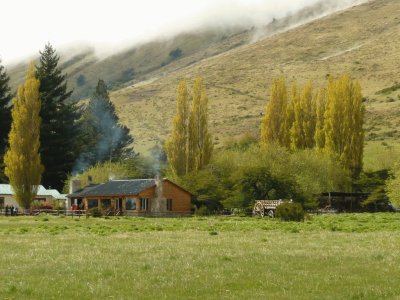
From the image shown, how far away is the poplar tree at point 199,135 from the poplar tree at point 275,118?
834cm

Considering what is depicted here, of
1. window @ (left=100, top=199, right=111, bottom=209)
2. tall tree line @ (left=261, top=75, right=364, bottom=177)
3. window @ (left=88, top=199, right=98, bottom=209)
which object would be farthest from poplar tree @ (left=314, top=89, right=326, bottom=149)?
window @ (left=88, top=199, right=98, bottom=209)

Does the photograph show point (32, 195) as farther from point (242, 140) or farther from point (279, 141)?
point (242, 140)

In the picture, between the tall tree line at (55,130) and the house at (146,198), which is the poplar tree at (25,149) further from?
the tall tree line at (55,130)

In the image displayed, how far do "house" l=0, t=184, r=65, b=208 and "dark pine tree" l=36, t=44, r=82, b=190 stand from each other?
460 cm

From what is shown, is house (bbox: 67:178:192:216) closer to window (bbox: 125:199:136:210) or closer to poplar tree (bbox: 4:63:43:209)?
window (bbox: 125:199:136:210)

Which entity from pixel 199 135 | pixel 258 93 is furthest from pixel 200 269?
pixel 258 93

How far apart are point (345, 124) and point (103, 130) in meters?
48.4

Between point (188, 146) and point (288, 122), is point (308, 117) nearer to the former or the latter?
point (288, 122)

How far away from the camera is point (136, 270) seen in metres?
18.0

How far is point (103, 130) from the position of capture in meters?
114

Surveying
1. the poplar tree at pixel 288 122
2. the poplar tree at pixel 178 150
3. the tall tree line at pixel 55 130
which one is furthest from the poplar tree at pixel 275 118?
the tall tree line at pixel 55 130

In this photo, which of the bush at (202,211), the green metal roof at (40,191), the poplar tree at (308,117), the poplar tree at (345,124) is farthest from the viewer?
the green metal roof at (40,191)

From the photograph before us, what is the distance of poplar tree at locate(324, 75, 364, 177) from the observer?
260 feet

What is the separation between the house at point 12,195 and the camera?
85.8 metres
